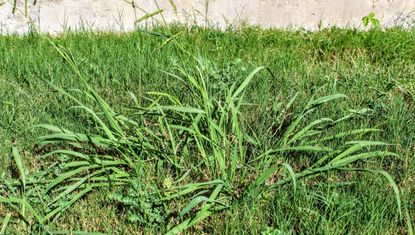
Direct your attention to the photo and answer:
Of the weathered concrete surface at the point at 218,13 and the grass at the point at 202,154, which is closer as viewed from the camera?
the grass at the point at 202,154

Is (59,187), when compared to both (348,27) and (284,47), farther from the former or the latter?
(348,27)

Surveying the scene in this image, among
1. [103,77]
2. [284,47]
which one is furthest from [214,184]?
[284,47]

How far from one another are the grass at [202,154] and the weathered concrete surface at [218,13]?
1.34 meters

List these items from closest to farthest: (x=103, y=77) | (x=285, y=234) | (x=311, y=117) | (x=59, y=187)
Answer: (x=285, y=234) → (x=59, y=187) → (x=311, y=117) → (x=103, y=77)

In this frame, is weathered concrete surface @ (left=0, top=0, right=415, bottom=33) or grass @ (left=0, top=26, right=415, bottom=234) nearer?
grass @ (left=0, top=26, right=415, bottom=234)

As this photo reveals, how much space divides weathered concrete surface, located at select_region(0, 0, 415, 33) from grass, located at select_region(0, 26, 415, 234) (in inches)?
52.9

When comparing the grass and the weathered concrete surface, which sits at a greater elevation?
the weathered concrete surface

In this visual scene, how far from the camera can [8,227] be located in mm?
2008

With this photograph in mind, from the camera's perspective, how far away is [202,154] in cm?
225

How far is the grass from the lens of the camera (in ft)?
6.75

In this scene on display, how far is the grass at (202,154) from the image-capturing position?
206cm

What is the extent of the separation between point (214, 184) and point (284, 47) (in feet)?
7.36

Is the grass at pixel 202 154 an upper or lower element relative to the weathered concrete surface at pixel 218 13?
lower

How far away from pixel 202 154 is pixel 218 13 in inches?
119
